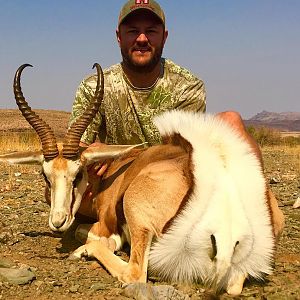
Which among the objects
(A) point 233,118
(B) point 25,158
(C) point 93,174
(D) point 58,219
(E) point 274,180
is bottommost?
(E) point 274,180

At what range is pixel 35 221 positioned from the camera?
6688 millimetres

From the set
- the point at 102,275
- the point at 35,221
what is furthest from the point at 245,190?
the point at 35,221

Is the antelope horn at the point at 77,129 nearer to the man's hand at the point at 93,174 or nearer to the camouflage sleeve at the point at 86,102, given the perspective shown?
the man's hand at the point at 93,174

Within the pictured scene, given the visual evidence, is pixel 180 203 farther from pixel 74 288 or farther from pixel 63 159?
pixel 63 159

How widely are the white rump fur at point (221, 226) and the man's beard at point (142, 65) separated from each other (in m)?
2.59

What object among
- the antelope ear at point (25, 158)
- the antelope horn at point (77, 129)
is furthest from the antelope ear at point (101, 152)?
the antelope ear at point (25, 158)

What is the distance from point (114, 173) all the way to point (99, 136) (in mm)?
1623

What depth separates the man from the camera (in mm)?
6742

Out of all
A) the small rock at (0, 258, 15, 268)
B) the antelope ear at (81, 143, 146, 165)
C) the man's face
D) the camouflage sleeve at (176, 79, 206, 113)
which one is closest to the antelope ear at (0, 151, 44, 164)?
the antelope ear at (81, 143, 146, 165)

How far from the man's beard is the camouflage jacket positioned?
0.21 m

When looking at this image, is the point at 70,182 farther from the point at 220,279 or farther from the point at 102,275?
the point at 220,279

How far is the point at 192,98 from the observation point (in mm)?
7242

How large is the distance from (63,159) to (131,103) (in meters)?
2.05

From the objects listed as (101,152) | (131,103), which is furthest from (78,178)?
(131,103)
